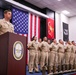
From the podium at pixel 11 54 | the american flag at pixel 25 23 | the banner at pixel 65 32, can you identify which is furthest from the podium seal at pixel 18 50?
the banner at pixel 65 32

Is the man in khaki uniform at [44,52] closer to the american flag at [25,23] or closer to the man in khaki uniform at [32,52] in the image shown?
the man in khaki uniform at [32,52]

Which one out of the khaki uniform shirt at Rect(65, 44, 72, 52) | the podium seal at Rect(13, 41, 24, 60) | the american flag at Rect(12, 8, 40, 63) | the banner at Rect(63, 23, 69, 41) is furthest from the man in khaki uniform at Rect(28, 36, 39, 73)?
the banner at Rect(63, 23, 69, 41)

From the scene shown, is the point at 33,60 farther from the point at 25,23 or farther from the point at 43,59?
the point at 25,23

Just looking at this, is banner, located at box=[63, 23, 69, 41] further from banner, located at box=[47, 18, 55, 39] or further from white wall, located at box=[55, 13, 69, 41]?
banner, located at box=[47, 18, 55, 39]

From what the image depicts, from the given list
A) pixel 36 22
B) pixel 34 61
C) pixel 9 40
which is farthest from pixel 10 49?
pixel 36 22

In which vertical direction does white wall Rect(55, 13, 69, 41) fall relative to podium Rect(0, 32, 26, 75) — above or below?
above

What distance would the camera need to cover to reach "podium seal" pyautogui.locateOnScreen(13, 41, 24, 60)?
5.14 ft

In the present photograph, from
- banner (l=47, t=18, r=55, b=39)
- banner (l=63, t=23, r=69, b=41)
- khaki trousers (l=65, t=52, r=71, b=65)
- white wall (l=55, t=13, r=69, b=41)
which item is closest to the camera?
khaki trousers (l=65, t=52, r=71, b=65)

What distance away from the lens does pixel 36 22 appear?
7609mm

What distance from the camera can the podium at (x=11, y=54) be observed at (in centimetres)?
149

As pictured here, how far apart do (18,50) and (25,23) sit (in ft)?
17.5

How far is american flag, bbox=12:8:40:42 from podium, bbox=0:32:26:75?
15.5 feet

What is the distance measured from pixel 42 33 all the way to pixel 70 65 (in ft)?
8.96

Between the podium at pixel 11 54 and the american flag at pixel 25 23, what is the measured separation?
4.72m
